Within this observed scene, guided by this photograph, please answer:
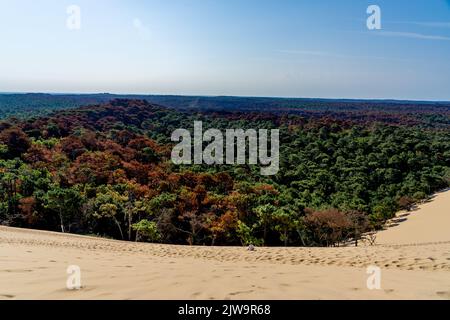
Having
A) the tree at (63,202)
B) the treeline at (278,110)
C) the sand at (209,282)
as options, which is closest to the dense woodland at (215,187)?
the tree at (63,202)

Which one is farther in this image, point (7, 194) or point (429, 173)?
point (429, 173)

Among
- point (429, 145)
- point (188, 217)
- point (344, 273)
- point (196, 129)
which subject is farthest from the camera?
point (196, 129)

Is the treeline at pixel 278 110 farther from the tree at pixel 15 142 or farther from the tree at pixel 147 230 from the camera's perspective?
the tree at pixel 147 230

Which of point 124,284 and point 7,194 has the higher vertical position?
point 124,284

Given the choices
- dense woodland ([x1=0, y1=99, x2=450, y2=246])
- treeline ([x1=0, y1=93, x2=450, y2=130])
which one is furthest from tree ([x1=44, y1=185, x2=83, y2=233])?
treeline ([x1=0, y1=93, x2=450, y2=130])

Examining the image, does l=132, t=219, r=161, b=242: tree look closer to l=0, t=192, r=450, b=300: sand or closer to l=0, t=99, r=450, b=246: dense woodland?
l=0, t=99, r=450, b=246: dense woodland

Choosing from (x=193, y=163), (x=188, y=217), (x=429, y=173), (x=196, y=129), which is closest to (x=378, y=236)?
(x=188, y=217)

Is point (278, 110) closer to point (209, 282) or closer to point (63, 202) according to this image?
point (63, 202)

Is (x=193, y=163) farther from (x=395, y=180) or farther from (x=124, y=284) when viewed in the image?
(x=124, y=284)
